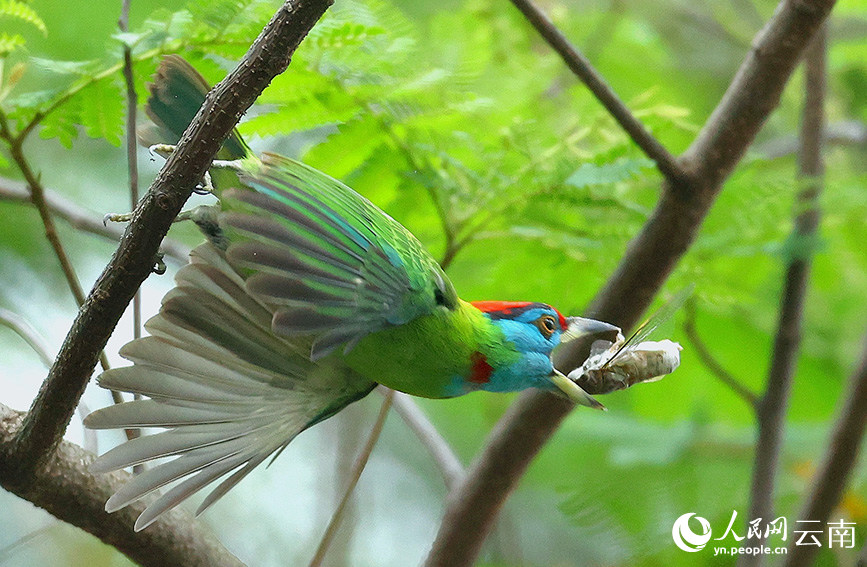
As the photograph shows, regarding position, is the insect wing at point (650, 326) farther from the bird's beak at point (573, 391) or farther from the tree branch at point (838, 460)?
the tree branch at point (838, 460)

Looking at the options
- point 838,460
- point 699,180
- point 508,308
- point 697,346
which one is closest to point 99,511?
point 508,308

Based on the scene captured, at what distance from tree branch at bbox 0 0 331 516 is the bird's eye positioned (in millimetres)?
507

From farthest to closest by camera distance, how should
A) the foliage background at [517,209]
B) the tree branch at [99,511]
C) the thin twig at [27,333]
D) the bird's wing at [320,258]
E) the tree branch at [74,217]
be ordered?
the tree branch at [74,217] → the thin twig at [27,333] → the foliage background at [517,209] → the tree branch at [99,511] → the bird's wing at [320,258]

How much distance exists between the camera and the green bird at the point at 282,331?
3.43 ft

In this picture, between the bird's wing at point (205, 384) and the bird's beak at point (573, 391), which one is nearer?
the bird's beak at point (573, 391)

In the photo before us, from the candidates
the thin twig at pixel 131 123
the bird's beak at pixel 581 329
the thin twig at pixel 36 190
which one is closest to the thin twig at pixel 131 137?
the thin twig at pixel 131 123

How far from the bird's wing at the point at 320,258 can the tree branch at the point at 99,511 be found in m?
0.53

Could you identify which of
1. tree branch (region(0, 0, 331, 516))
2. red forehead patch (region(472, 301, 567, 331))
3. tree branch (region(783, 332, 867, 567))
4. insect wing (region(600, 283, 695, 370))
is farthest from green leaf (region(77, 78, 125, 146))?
tree branch (region(783, 332, 867, 567))

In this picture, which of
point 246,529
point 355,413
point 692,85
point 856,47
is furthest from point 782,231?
point 246,529

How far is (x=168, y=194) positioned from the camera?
1099 millimetres

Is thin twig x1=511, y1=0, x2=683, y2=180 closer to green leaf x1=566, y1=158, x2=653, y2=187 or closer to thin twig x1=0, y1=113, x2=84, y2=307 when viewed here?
green leaf x1=566, y1=158, x2=653, y2=187

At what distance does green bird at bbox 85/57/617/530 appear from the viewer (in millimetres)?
1045

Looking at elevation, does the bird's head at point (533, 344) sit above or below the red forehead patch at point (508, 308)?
below

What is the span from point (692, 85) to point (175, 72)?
3.27m
